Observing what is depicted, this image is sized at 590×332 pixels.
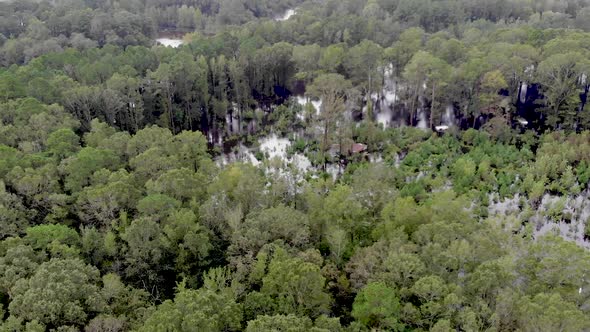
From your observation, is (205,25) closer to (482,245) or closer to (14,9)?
(14,9)

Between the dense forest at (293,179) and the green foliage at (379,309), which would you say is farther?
the dense forest at (293,179)

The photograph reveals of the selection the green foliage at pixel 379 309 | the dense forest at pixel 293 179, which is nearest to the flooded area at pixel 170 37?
the dense forest at pixel 293 179

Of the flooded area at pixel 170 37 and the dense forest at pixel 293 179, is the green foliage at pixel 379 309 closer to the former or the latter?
the dense forest at pixel 293 179

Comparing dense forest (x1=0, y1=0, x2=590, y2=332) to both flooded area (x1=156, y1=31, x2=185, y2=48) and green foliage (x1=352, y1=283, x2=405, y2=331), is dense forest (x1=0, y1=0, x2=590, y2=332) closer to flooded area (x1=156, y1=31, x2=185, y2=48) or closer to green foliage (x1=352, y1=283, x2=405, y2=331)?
green foliage (x1=352, y1=283, x2=405, y2=331)

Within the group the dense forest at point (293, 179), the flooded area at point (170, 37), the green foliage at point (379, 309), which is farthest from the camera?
the flooded area at point (170, 37)

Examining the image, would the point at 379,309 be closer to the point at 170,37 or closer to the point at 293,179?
the point at 293,179

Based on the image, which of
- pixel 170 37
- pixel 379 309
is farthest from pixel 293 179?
pixel 170 37

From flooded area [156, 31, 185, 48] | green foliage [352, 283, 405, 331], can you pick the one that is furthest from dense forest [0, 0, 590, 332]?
flooded area [156, 31, 185, 48]

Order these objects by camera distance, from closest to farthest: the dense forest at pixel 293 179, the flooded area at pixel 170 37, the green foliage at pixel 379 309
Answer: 1. the green foliage at pixel 379 309
2. the dense forest at pixel 293 179
3. the flooded area at pixel 170 37

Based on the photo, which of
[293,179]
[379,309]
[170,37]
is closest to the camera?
[379,309]

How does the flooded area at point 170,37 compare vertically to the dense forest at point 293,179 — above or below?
above
